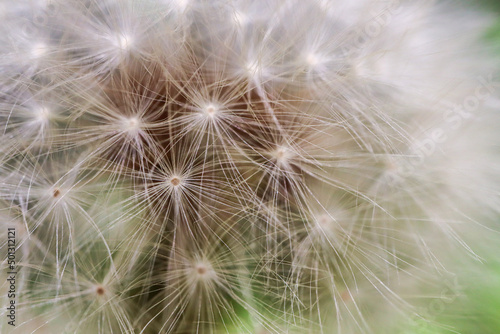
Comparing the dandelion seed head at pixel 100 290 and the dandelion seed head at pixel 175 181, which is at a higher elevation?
the dandelion seed head at pixel 175 181

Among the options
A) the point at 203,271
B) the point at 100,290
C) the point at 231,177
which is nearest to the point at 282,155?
the point at 231,177

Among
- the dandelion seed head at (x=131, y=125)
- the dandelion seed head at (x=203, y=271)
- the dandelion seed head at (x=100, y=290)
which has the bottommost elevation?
the dandelion seed head at (x=100, y=290)

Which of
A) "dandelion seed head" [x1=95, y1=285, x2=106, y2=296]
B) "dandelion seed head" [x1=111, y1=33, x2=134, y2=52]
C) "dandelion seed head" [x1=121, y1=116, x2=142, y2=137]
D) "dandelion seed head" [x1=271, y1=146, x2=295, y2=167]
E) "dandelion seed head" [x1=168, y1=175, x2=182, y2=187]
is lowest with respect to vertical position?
"dandelion seed head" [x1=95, y1=285, x2=106, y2=296]

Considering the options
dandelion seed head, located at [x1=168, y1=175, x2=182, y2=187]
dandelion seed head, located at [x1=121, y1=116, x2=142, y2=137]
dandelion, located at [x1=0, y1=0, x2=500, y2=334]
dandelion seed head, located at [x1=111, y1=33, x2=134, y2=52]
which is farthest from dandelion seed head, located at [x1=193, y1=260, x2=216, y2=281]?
dandelion seed head, located at [x1=111, y1=33, x2=134, y2=52]

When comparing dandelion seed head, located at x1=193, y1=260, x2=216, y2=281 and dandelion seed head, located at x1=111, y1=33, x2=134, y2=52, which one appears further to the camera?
dandelion seed head, located at x1=111, y1=33, x2=134, y2=52

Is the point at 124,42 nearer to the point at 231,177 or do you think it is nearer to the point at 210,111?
the point at 210,111

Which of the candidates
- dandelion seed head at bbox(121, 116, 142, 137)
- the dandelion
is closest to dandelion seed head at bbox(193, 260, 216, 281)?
the dandelion

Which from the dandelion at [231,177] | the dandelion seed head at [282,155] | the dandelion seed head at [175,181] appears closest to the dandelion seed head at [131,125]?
the dandelion at [231,177]

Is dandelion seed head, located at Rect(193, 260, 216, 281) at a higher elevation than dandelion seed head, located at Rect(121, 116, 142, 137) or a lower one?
lower

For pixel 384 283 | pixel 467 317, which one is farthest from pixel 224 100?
pixel 467 317

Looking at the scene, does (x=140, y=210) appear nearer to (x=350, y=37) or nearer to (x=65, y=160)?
(x=65, y=160)

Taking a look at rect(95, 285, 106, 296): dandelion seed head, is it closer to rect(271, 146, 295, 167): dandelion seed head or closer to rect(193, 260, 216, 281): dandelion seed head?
rect(193, 260, 216, 281): dandelion seed head

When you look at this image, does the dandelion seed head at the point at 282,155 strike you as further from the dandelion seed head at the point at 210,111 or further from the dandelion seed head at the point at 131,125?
the dandelion seed head at the point at 131,125
